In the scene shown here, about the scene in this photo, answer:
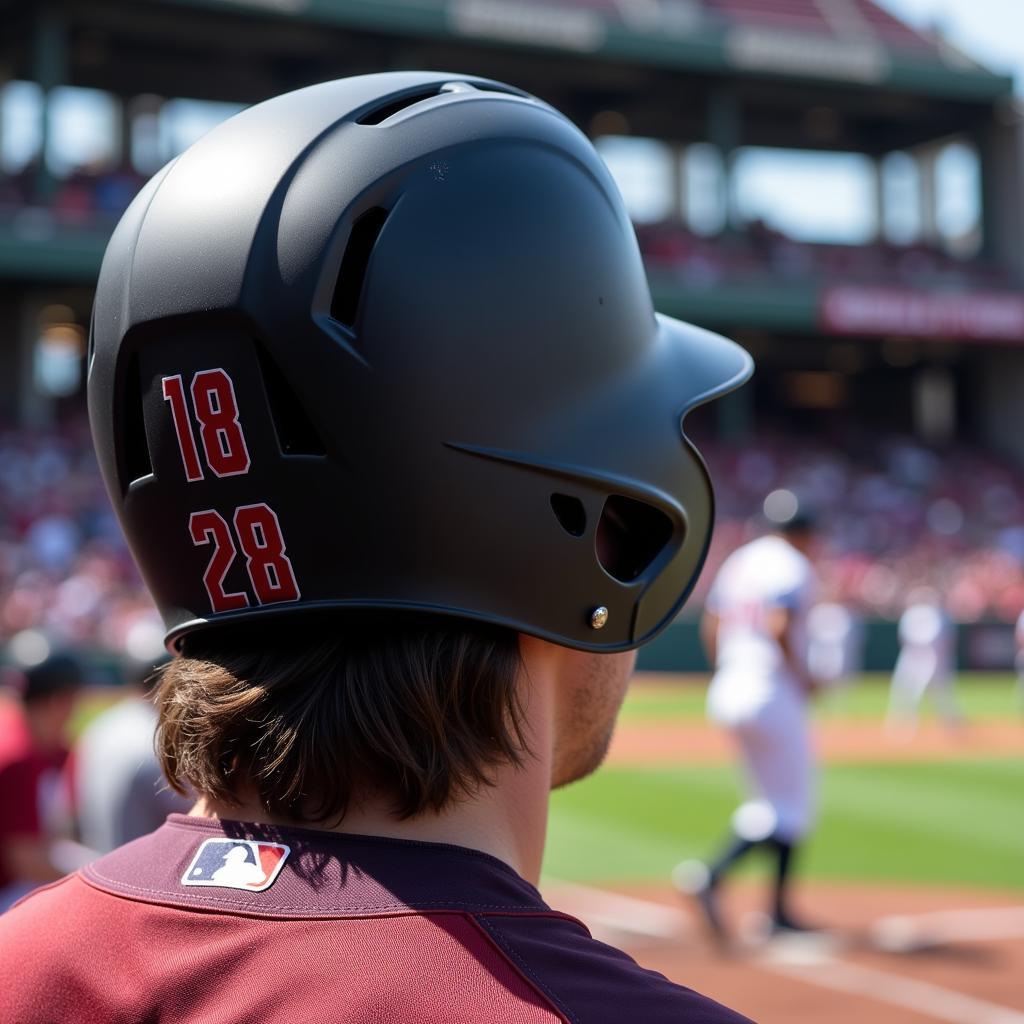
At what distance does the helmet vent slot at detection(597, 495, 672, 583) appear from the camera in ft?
4.61

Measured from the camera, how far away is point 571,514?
134 centimetres

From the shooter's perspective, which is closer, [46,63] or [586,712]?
[586,712]

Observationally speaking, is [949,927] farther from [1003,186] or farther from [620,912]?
[1003,186]

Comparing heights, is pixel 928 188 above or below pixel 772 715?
above

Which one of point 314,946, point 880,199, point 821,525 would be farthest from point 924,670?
point 880,199

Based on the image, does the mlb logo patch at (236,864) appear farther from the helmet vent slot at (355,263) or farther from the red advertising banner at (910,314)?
the red advertising banner at (910,314)

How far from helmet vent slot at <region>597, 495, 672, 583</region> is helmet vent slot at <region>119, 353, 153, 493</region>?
0.46 m

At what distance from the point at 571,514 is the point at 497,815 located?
1.03 feet

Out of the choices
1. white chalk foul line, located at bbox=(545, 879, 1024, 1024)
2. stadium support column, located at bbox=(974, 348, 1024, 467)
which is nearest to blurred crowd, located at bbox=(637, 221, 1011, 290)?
stadium support column, located at bbox=(974, 348, 1024, 467)

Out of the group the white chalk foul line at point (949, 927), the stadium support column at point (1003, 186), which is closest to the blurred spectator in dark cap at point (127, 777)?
the white chalk foul line at point (949, 927)

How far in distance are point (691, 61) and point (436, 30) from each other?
19.0 feet

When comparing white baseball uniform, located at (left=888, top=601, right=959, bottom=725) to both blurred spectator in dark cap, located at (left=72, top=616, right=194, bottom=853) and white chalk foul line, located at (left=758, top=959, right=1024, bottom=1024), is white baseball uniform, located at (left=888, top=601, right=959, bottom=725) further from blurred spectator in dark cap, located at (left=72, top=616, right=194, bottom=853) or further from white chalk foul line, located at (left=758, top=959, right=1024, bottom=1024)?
blurred spectator in dark cap, located at (left=72, top=616, right=194, bottom=853)

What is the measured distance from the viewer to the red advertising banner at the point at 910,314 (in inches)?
1161

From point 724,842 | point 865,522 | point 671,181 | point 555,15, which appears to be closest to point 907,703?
point 724,842
